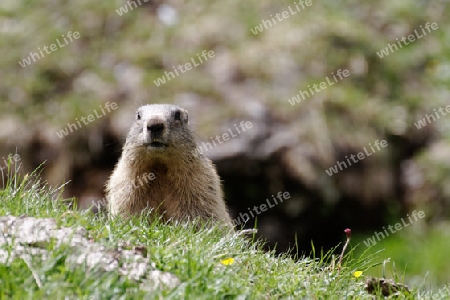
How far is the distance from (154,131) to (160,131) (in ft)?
0.21

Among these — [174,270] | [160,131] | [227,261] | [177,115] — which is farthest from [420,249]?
[174,270]

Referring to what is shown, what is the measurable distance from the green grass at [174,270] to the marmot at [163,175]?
3.89 feet

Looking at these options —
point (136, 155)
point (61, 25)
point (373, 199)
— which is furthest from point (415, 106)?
point (136, 155)

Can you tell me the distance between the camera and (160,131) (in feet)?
23.9

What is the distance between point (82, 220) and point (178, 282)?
995 mm

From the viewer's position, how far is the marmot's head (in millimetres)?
7266

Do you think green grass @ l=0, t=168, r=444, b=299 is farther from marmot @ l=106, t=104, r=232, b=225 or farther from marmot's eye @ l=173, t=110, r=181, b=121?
marmot's eye @ l=173, t=110, r=181, b=121

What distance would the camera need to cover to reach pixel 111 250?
196 inches

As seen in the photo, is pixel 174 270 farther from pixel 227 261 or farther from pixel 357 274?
pixel 357 274

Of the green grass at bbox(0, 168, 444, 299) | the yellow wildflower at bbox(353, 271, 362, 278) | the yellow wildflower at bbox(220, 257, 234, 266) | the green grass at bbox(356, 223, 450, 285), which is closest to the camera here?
the green grass at bbox(0, 168, 444, 299)

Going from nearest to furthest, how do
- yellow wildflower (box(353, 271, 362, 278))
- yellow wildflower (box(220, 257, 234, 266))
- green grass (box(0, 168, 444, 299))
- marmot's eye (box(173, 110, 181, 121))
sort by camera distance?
green grass (box(0, 168, 444, 299)) < yellow wildflower (box(220, 257, 234, 266)) < yellow wildflower (box(353, 271, 362, 278)) < marmot's eye (box(173, 110, 181, 121))

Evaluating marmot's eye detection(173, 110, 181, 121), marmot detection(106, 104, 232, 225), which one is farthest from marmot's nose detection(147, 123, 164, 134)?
marmot's eye detection(173, 110, 181, 121)

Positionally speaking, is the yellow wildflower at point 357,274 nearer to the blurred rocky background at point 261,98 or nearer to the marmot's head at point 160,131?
the marmot's head at point 160,131

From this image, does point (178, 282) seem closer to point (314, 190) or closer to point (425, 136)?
point (314, 190)
